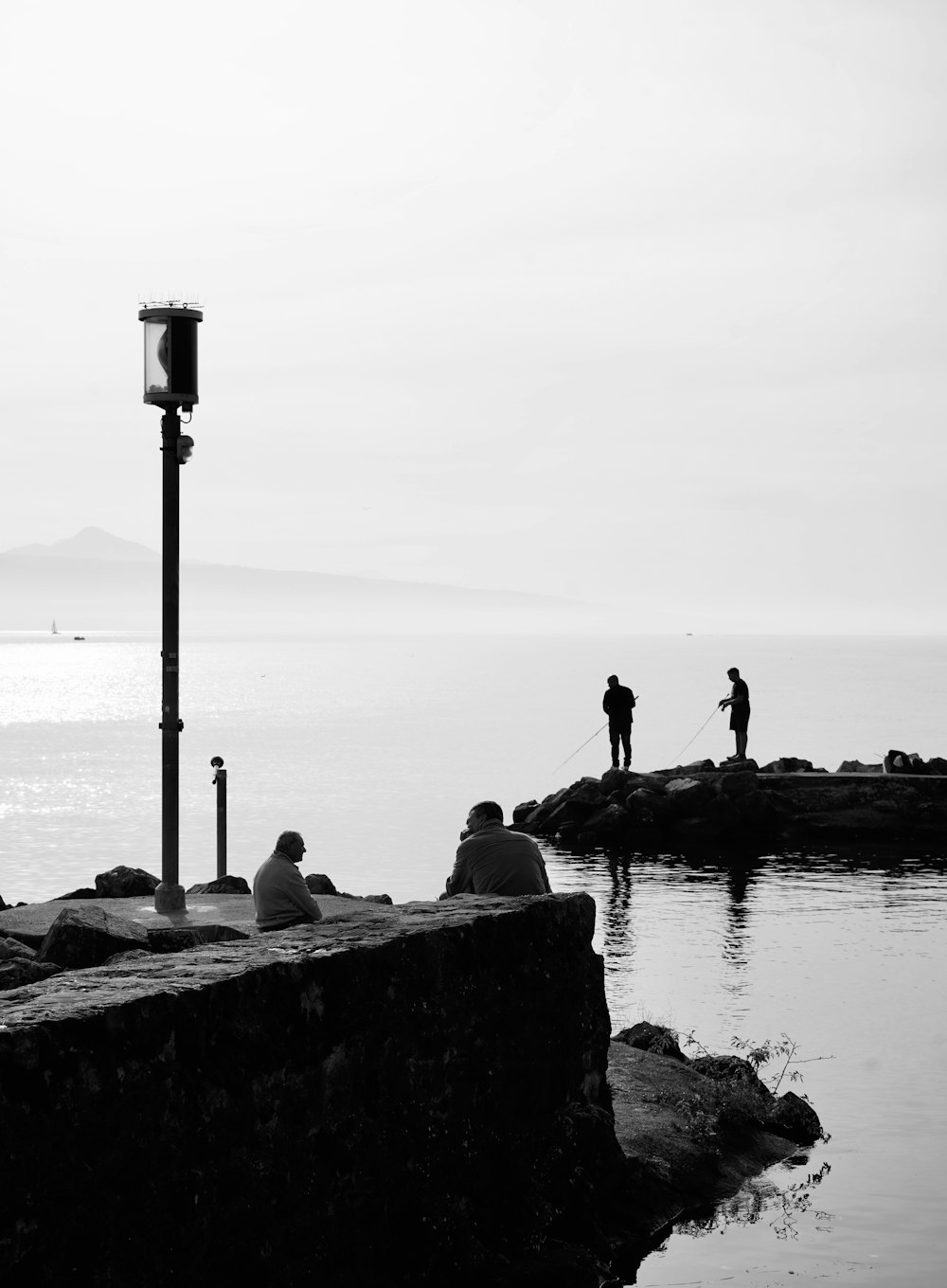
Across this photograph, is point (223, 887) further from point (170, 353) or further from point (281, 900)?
point (281, 900)

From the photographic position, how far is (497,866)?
1033cm

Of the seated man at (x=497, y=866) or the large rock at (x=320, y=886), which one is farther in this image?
the large rock at (x=320, y=886)

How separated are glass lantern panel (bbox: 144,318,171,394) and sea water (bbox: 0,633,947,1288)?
22.8 ft

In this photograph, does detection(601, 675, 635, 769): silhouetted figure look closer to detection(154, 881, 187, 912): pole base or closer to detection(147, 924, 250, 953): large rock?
detection(154, 881, 187, 912): pole base

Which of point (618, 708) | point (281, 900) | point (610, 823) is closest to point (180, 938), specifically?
point (281, 900)

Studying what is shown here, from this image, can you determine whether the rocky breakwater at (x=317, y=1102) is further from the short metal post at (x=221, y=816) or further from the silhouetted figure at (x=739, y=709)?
the silhouetted figure at (x=739, y=709)

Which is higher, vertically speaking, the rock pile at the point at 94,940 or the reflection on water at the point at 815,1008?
the rock pile at the point at 94,940

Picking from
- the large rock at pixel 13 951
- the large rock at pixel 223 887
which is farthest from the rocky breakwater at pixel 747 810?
the large rock at pixel 13 951

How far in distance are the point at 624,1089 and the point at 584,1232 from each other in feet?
6.97

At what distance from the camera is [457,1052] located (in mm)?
7957

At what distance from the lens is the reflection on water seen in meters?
9.12

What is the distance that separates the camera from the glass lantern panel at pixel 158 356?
14477mm

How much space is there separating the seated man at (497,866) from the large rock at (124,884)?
23.1 ft

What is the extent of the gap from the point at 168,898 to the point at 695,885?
38.1 feet
